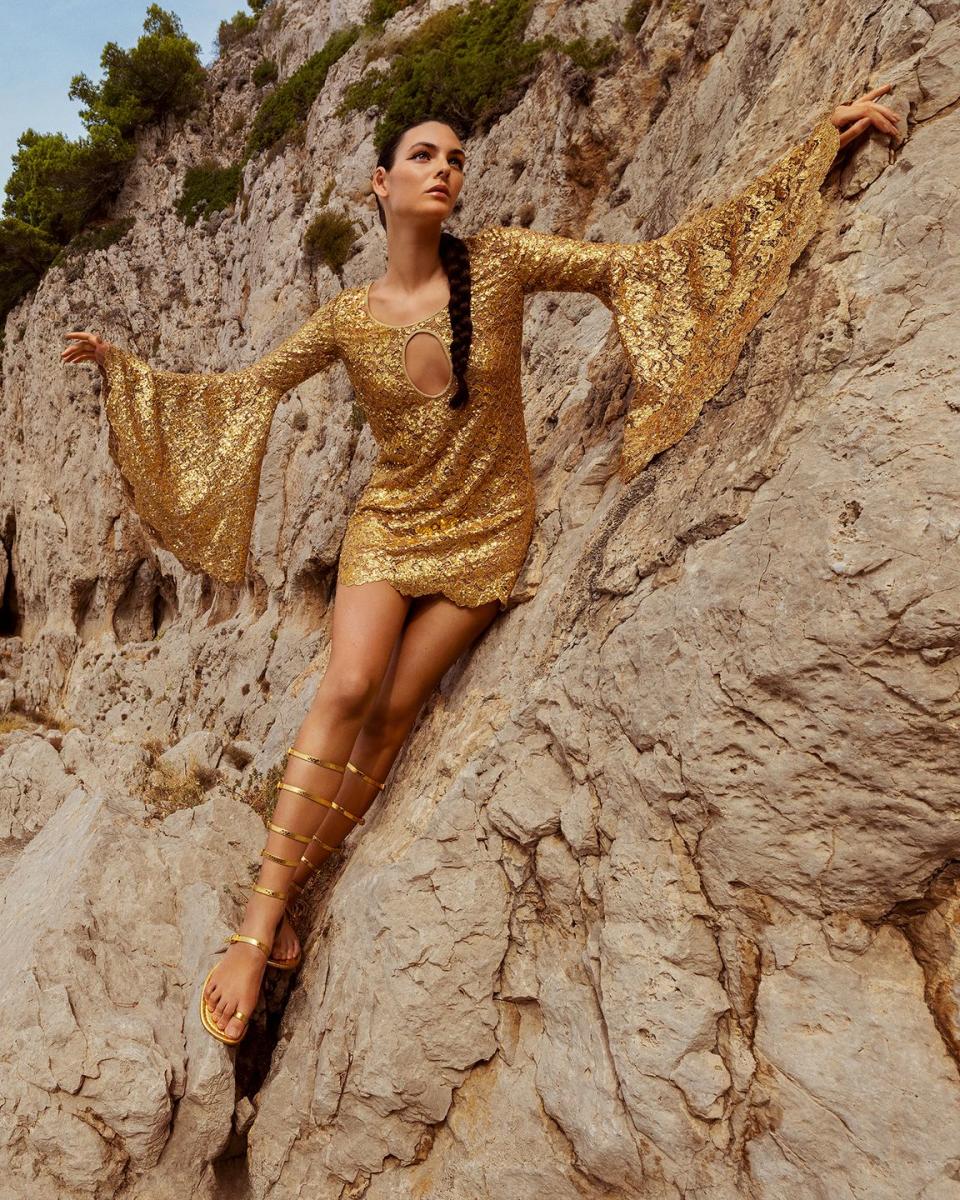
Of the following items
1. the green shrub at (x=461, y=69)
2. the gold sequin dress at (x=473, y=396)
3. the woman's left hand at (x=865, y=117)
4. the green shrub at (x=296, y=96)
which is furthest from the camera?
the green shrub at (x=296, y=96)

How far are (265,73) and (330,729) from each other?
17624 mm

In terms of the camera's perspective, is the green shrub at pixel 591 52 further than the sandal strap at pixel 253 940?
Yes

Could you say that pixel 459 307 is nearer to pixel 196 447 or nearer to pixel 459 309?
pixel 459 309

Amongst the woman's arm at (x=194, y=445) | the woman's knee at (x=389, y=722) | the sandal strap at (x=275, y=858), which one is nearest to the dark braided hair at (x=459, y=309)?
the woman's arm at (x=194, y=445)

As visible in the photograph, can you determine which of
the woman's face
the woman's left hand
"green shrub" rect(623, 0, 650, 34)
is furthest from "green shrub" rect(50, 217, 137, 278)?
→ the woman's left hand

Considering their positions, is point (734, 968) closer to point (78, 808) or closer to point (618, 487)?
point (618, 487)

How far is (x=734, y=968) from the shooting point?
199cm

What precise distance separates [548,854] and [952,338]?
1.73 metres

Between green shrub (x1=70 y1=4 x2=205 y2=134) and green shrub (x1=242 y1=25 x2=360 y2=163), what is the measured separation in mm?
4779

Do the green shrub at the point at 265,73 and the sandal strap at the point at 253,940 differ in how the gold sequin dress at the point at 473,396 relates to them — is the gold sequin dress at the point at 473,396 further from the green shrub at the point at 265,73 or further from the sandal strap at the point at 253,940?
the green shrub at the point at 265,73

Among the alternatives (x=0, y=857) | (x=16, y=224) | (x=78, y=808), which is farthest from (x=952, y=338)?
(x=16, y=224)

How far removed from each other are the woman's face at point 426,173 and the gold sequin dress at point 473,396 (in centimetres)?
21

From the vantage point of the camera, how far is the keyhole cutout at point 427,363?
3027 millimetres

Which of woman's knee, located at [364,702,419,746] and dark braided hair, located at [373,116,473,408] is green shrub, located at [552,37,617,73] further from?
woman's knee, located at [364,702,419,746]
